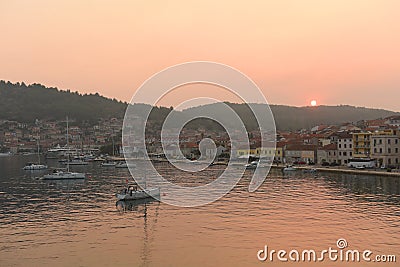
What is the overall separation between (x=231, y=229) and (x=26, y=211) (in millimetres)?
11769

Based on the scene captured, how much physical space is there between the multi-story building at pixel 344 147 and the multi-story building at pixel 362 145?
1.36 metres

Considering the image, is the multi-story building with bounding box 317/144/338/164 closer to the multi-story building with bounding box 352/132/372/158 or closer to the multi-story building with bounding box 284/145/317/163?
the multi-story building with bounding box 284/145/317/163

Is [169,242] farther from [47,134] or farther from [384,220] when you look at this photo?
[47,134]

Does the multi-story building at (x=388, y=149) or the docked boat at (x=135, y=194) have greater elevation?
the multi-story building at (x=388, y=149)

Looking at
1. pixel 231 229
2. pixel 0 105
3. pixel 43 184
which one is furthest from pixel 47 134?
pixel 231 229

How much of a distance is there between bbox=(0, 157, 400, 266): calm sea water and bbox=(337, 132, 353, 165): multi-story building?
80.0 ft

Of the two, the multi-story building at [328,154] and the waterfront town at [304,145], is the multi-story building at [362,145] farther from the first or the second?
the multi-story building at [328,154]

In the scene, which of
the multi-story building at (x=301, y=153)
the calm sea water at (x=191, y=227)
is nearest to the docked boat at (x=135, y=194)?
the calm sea water at (x=191, y=227)

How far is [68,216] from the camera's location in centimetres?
2362
